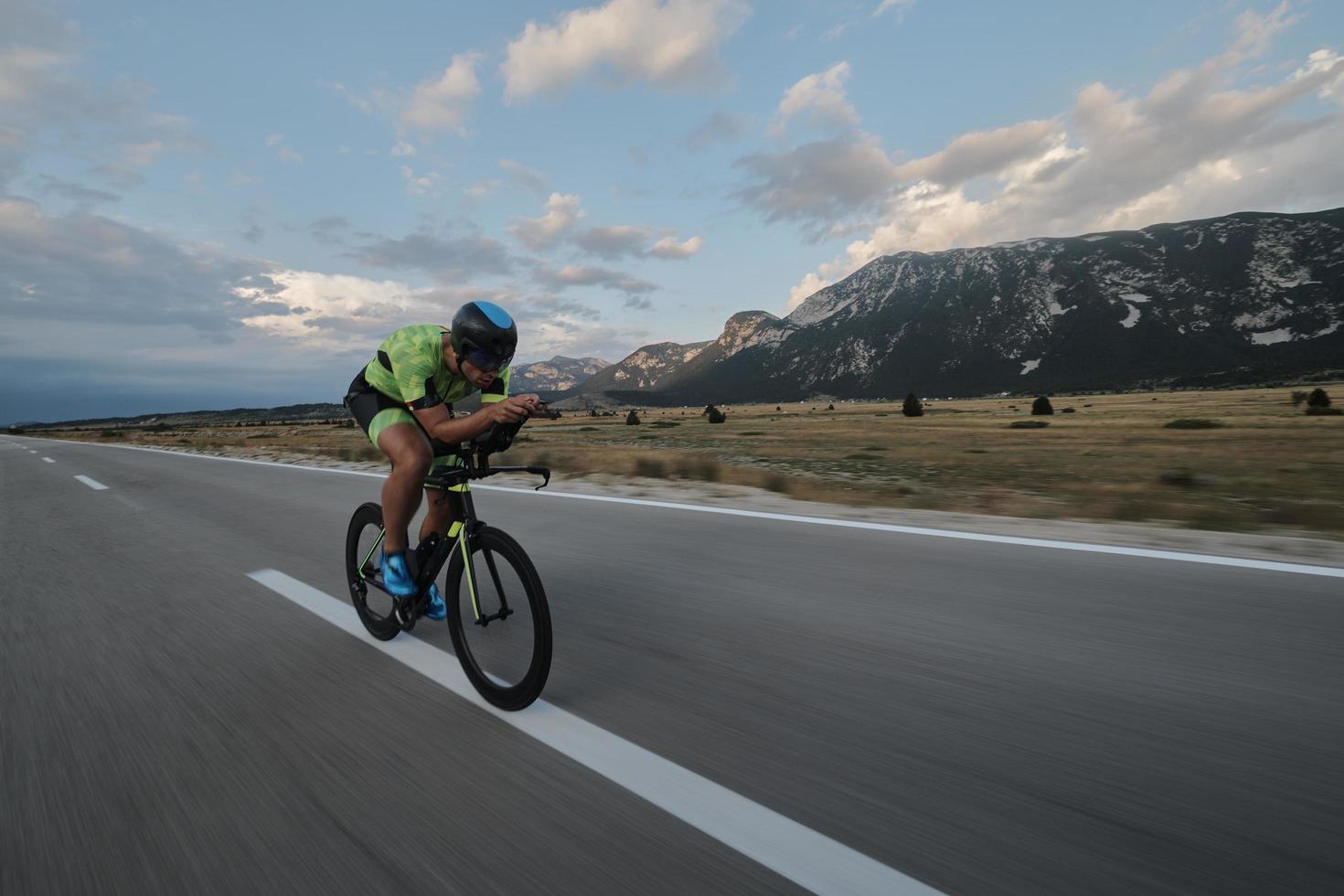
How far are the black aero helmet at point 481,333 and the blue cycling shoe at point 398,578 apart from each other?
1.11 meters

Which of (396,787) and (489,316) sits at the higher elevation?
(489,316)

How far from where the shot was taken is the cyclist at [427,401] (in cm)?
274

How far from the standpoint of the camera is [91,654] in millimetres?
3402

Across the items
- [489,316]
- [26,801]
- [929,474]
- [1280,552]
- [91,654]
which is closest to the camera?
[26,801]

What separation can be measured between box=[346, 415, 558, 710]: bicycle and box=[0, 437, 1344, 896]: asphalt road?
18 centimetres

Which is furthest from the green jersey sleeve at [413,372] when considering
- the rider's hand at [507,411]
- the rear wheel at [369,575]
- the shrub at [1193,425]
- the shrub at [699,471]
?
the shrub at [1193,425]

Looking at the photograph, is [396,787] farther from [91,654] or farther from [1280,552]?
[1280,552]

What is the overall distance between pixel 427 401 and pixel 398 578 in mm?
947

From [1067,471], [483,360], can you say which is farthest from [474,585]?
[1067,471]

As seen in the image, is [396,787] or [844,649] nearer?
[396,787]

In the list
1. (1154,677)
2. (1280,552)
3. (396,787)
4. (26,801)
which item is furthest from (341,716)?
(1280,552)

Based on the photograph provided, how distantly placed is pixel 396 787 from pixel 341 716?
2.18 ft

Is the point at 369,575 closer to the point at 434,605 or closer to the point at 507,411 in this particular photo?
the point at 434,605

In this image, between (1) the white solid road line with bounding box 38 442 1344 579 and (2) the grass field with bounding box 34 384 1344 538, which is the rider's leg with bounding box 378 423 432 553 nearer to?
(1) the white solid road line with bounding box 38 442 1344 579
